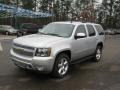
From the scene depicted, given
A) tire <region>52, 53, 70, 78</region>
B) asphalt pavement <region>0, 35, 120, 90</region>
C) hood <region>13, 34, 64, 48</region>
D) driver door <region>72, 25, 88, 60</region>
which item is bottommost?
asphalt pavement <region>0, 35, 120, 90</region>

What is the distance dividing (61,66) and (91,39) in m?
2.20

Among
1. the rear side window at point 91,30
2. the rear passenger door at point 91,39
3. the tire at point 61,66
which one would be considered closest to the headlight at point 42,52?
the tire at point 61,66

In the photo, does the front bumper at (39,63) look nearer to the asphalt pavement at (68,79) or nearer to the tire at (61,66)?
the tire at (61,66)

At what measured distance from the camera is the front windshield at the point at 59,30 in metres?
7.67

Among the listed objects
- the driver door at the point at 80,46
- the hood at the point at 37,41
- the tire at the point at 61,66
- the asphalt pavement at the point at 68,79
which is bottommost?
the asphalt pavement at the point at 68,79

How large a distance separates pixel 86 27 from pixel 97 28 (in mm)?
1320

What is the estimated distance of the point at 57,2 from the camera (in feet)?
192

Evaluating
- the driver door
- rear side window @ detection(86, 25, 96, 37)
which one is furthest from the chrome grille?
rear side window @ detection(86, 25, 96, 37)

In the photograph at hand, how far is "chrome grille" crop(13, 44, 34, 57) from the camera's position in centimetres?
650

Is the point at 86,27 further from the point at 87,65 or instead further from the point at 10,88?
the point at 10,88

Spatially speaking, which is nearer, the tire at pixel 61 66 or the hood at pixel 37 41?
the hood at pixel 37 41

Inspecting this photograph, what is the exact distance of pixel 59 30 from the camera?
25.9ft

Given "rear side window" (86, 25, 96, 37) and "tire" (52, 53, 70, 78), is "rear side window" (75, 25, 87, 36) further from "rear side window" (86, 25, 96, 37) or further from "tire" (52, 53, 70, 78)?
"tire" (52, 53, 70, 78)

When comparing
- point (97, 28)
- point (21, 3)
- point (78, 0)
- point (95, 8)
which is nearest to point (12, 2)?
point (21, 3)
